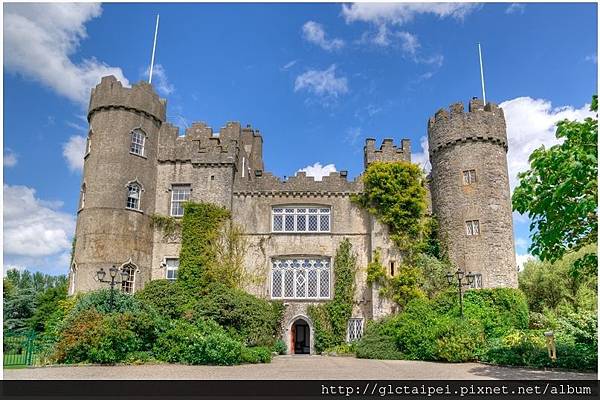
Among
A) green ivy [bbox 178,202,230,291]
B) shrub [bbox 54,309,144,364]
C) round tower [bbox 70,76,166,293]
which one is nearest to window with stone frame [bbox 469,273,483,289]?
green ivy [bbox 178,202,230,291]

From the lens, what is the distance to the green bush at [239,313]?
812 inches

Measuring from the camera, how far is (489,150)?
2431 centimetres

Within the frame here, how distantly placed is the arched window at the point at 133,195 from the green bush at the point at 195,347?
870 centimetres

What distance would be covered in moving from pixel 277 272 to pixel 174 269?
5435 millimetres

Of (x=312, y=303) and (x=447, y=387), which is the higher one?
(x=312, y=303)

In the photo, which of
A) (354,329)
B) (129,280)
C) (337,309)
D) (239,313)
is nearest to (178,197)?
(129,280)

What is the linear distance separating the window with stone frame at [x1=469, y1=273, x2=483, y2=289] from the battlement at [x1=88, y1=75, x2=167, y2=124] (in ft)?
62.1

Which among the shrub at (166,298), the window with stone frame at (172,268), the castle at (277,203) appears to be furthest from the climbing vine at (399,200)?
the shrub at (166,298)

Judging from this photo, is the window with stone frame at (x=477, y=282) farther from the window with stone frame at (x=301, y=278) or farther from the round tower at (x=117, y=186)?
the round tower at (x=117, y=186)

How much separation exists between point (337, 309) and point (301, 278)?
8.48ft

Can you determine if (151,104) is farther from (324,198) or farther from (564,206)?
(564,206)

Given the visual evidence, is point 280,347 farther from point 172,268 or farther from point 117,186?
point 117,186

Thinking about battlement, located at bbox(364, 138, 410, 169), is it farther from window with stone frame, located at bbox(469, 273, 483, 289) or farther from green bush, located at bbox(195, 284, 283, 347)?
green bush, located at bbox(195, 284, 283, 347)

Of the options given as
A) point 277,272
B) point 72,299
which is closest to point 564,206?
point 277,272
